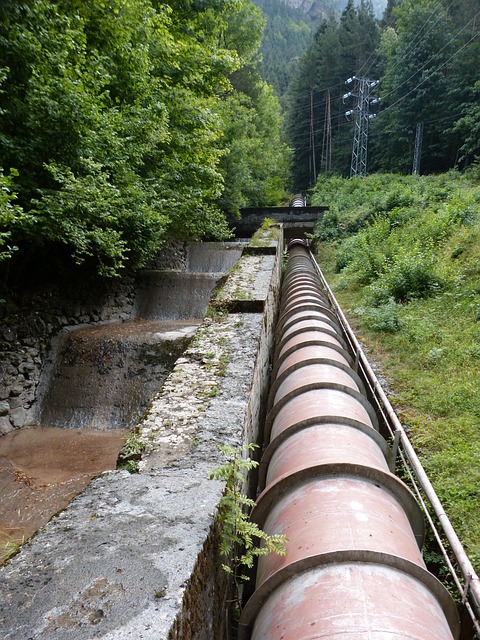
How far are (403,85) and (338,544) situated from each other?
34628mm

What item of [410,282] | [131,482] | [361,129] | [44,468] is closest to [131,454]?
[131,482]

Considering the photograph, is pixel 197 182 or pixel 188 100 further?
pixel 197 182

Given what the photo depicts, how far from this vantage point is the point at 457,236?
9867 millimetres

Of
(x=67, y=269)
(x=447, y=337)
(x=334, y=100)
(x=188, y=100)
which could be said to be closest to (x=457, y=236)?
(x=447, y=337)

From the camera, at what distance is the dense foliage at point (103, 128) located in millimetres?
5395

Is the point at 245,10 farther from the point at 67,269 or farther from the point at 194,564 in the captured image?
the point at 194,564

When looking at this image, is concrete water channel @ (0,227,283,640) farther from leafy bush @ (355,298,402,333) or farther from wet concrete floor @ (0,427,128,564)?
leafy bush @ (355,298,402,333)

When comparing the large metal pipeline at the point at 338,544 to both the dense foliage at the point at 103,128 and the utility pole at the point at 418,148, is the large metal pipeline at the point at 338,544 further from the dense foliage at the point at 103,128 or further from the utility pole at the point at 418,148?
the utility pole at the point at 418,148

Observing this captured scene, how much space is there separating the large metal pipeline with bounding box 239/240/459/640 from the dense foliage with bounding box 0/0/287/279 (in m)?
3.83

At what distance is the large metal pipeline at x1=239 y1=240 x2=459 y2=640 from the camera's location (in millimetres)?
1420

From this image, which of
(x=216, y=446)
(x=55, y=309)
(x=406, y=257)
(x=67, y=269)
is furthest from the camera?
(x=406, y=257)

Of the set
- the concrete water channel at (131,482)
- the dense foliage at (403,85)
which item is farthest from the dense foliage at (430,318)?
the dense foliage at (403,85)

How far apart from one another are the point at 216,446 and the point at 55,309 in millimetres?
6527

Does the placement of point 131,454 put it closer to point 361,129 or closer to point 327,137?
point 361,129
